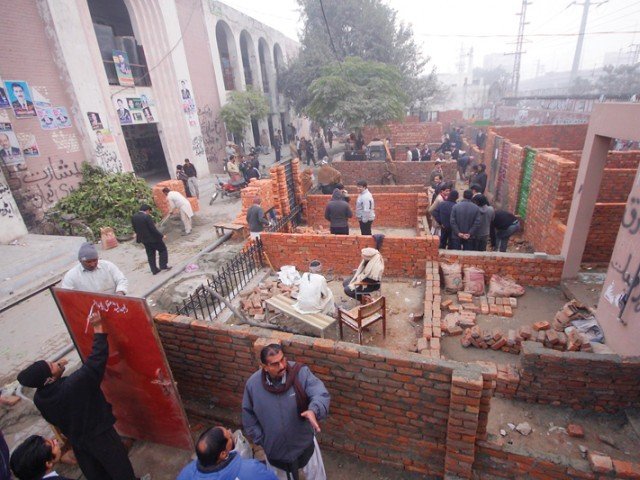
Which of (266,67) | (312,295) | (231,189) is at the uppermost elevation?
(266,67)

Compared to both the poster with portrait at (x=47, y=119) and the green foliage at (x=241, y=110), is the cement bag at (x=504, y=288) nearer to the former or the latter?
the poster with portrait at (x=47, y=119)

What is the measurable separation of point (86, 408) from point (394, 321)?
4.38 meters

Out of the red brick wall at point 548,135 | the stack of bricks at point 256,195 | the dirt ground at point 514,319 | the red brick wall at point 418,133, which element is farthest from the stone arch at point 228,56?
the dirt ground at point 514,319

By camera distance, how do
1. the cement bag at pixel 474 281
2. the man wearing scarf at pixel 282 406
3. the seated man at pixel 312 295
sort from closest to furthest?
the man wearing scarf at pixel 282 406 < the seated man at pixel 312 295 < the cement bag at pixel 474 281

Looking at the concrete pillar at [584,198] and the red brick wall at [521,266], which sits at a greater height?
the concrete pillar at [584,198]

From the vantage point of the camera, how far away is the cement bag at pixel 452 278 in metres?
6.23

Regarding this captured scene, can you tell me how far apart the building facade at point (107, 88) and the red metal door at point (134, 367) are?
7.82m

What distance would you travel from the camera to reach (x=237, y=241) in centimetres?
939

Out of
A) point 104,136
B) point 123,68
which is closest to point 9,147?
point 104,136

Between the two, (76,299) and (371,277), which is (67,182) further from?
(371,277)

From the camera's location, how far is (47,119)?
10156 mm

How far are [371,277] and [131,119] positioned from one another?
41.0 ft

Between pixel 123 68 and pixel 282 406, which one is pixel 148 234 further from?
pixel 123 68

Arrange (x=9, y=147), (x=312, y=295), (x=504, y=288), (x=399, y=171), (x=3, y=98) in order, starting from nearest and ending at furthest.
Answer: (x=312, y=295) < (x=504, y=288) < (x=3, y=98) < (x=9, y=147) < (x=399, y=171)
